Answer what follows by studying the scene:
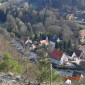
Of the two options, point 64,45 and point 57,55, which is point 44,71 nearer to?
point 57,55

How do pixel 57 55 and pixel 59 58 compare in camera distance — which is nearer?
pixel 59 58

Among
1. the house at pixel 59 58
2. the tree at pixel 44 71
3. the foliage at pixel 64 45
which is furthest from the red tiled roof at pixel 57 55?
the tree at pixel 44 71

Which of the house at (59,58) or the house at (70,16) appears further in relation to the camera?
the house at (70,16)

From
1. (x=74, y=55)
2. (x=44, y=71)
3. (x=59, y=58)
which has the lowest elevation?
(x=74, y=55)

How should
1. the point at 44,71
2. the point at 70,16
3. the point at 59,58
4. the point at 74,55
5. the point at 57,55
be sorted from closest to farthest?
1. the point at 44,71
2. the point at 59,58
3. the point at 57,55
4. the point at 74,55
5. the point at 70,16

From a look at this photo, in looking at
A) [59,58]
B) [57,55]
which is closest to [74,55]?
[57,55]

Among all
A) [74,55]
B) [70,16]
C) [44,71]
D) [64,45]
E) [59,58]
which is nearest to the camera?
[44,71]

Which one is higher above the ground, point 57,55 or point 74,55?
point 57,55

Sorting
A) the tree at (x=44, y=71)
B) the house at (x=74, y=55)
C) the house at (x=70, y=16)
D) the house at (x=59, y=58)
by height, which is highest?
the tree at (x=44, y=71)

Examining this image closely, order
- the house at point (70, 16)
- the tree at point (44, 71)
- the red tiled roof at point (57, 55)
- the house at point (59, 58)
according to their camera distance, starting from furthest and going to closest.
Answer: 1. the house at point (70, 16)
2. the red tiled roof at point (57, 55)
3. the house at point (59, 58)
4. the tree at point (44, 71)

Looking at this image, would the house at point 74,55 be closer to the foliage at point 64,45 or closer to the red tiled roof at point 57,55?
the foliage at point 64,45

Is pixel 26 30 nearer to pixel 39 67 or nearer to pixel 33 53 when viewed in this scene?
pixel 33 53

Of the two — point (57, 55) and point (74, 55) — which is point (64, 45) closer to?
point (74, 55)
